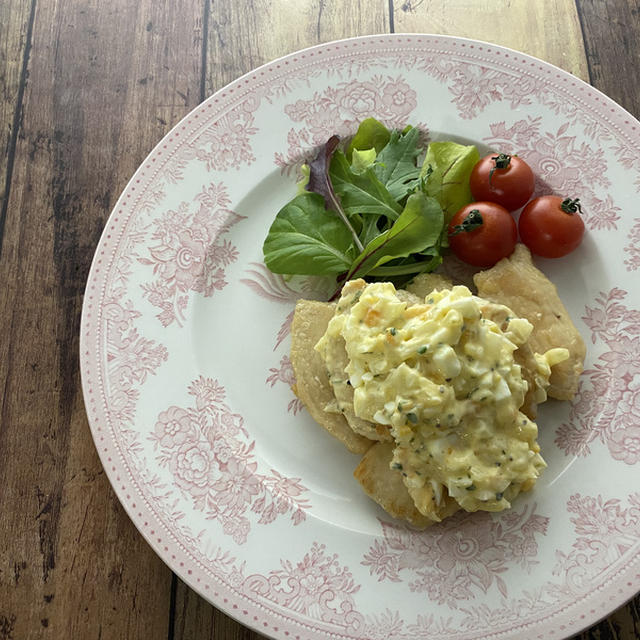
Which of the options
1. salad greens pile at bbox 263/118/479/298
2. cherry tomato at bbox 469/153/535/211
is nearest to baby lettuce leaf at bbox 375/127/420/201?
salad greens pile at bbox 263/118/479/298

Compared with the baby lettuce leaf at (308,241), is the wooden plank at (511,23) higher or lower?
higher

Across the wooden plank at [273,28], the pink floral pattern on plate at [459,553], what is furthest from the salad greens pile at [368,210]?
the pink floral pattern on plate at [459,553]

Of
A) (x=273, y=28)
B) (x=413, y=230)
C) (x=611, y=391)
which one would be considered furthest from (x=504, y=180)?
(x=273, y=28)

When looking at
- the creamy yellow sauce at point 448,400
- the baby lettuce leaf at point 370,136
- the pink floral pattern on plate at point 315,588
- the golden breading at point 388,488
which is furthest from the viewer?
the baby lettuce leaf at point 370,136

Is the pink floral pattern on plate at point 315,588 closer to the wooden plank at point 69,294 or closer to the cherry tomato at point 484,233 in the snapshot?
the wooden plank at point 69,294

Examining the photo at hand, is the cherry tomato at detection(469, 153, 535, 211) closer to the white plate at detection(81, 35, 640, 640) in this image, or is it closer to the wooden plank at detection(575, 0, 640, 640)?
the white plate at detection(81, 35, 640, 640)

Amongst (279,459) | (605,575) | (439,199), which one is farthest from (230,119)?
(605,575)

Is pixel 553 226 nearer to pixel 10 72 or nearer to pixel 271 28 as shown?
pixel 271 28

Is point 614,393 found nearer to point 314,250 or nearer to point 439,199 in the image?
point 439,199
